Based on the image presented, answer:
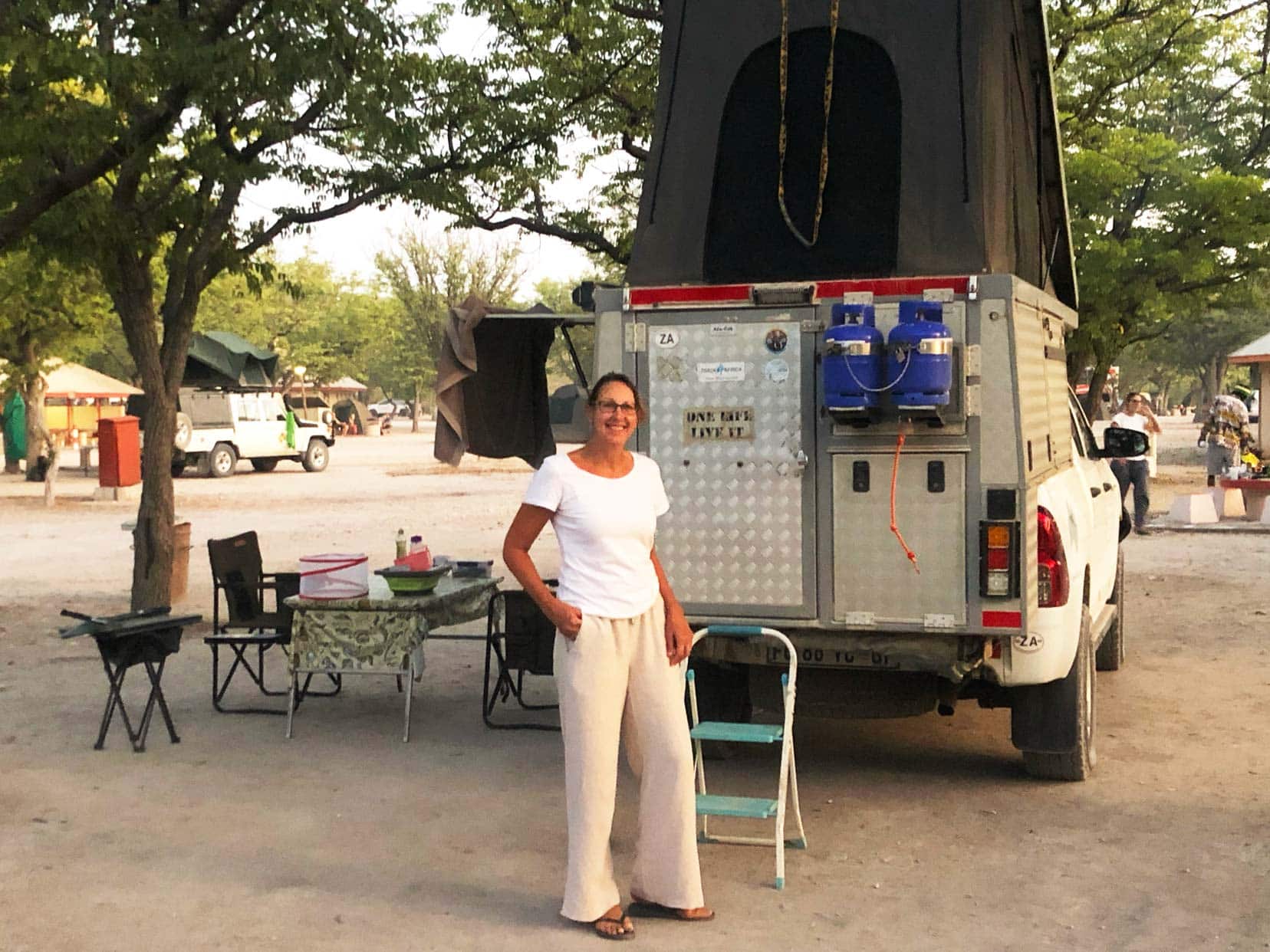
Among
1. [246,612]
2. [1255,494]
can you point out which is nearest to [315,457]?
[1255,494]

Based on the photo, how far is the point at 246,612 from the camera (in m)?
→ 9.31

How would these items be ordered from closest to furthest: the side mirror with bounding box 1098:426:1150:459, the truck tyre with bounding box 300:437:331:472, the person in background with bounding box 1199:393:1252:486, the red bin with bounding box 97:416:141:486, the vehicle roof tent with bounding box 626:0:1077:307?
the vehicle roof tent with bounding box 626:0:1077:307 → the side mirror with bounding box 1098:426:1150:459 → the red bin with bounding box 97:416:141:486 → the person in background with bounding box 1199:393:1252:486 → the truck tyre with bounding box 300:437:331:472

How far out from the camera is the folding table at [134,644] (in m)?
7.80

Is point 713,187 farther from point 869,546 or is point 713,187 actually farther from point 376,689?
point 376,689

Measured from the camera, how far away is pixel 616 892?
5203mm

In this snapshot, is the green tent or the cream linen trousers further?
the green tent

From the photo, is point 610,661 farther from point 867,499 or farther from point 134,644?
point 134,644

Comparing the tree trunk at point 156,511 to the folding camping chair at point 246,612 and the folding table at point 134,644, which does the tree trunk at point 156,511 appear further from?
the folding table at point 134,644

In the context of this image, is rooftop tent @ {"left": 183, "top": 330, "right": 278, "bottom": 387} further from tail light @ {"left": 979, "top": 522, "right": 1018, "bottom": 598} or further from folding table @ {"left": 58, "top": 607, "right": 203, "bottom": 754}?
tail light @ {"left": 979, "top": 522, "right": 1018, "bottom": 598}

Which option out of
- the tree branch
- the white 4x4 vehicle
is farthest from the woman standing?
the white 4x4 vehicle

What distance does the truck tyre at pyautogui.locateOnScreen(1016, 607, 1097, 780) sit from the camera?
23.2 feet

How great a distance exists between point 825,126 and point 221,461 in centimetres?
2892

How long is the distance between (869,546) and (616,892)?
210 centimetres

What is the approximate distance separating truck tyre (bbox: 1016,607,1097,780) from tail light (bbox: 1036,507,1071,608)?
16.8 inches
